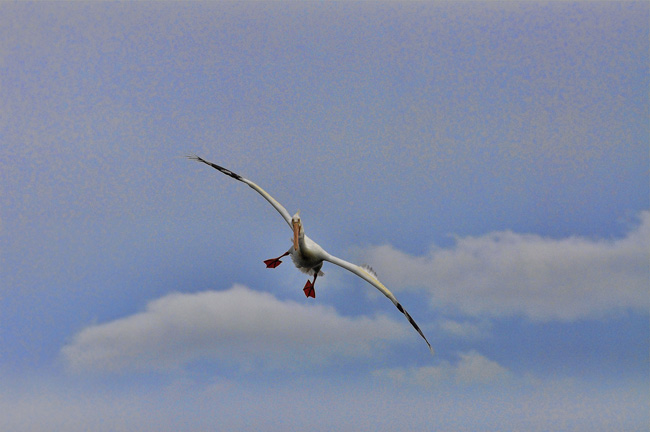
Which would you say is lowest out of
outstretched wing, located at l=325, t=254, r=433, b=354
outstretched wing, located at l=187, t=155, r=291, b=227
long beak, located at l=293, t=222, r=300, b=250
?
outstretched wing, located at l=325, t=254, r=433, b=354

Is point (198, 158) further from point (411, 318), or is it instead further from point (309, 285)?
point (411, 318)

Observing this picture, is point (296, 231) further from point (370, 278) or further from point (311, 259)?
point (370, 278)

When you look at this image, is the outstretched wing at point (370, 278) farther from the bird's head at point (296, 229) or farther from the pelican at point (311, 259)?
the bird's head at point (296, 229)

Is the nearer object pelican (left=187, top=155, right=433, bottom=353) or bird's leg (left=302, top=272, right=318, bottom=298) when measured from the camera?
pelican (left=187, top=155, right=433, bottom=353)

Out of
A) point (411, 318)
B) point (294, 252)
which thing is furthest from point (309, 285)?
point (411, 318)

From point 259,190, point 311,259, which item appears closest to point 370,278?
point 311,259

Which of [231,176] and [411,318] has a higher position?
[231,176]

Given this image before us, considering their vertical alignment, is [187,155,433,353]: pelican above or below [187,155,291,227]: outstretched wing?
below

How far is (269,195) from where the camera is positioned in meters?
35.0

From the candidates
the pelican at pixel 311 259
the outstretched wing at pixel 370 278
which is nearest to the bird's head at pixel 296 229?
the pelican at pixel 311 259

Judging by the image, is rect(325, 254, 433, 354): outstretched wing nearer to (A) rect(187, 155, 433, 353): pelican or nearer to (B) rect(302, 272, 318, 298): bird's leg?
(A) rect(187, 155, 433, 353): pelican

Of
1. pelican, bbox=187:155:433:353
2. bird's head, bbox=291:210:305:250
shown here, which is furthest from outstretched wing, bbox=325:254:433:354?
bird's head, bbox=291:210:305:250

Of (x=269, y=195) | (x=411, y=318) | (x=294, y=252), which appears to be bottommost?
(x=411, y=318)

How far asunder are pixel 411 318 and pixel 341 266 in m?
3.42
